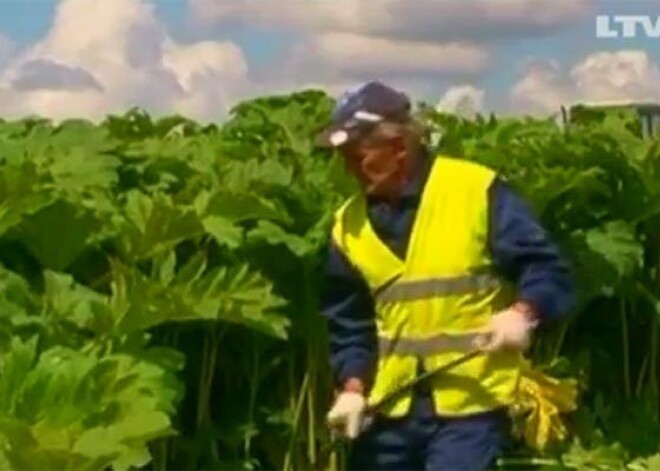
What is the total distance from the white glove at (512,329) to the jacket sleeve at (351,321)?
485 millimetres

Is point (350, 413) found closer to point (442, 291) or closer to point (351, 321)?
point (351, 321)

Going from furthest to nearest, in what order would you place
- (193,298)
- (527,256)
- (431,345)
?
(193,298) → (431,345) → (527,256)

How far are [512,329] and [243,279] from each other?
1.37 metres

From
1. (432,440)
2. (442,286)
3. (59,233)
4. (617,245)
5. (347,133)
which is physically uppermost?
(347,133)

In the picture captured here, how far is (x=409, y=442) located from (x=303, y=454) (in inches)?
88.4

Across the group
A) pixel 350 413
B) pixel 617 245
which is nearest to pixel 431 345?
pixel 350 413

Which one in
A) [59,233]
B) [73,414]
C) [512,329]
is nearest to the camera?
[73,414]

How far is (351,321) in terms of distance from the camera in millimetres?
5770

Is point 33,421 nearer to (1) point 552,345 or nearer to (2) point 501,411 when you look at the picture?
(2) point 501,411

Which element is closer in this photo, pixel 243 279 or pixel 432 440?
pixel 432 440

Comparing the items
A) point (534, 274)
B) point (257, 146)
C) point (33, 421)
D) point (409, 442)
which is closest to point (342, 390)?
point (409, 442)

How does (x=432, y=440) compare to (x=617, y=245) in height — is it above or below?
below

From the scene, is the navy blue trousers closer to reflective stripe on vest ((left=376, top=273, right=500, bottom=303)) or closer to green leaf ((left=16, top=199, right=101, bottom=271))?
reflective stripe on vest ((left=376, top=273, right=500, bottom=303))

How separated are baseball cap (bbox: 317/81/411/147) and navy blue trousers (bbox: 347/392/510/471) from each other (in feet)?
2.17
